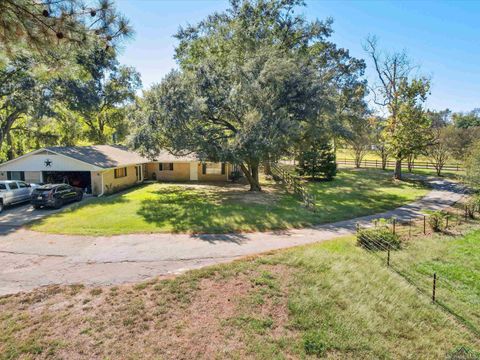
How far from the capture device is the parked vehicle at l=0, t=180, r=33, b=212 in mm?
17109

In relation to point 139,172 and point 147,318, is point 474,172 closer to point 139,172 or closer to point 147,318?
point 147,318

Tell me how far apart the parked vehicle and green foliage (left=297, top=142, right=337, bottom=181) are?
75.6 feet

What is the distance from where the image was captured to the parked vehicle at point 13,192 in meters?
17.1

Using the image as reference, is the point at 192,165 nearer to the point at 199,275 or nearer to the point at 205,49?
the point at 205,49

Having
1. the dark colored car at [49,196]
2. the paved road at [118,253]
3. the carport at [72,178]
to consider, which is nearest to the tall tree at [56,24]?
the paved road at [118,253]

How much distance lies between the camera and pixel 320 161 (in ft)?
98.8

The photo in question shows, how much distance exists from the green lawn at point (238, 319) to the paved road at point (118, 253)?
2.83ft

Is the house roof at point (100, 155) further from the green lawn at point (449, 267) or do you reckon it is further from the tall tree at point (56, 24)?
the green lawn at point (449, 267)

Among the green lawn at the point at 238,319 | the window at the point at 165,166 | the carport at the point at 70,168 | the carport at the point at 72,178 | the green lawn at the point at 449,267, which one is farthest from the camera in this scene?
the window at the point at 165,166

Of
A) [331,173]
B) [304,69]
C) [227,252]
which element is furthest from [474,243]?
[331,173]

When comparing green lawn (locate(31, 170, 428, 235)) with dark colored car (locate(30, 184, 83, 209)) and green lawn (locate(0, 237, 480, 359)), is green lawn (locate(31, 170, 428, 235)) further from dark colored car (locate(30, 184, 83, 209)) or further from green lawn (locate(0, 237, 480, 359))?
green lawn (locate(0, 237, 480, 359))

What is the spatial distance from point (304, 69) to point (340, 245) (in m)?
13.5

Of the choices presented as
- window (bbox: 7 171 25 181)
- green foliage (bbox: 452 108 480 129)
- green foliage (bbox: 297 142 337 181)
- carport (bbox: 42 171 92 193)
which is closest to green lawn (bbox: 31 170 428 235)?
carport (bbox: 42 171 92 193)

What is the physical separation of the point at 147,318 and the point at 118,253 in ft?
15.1
